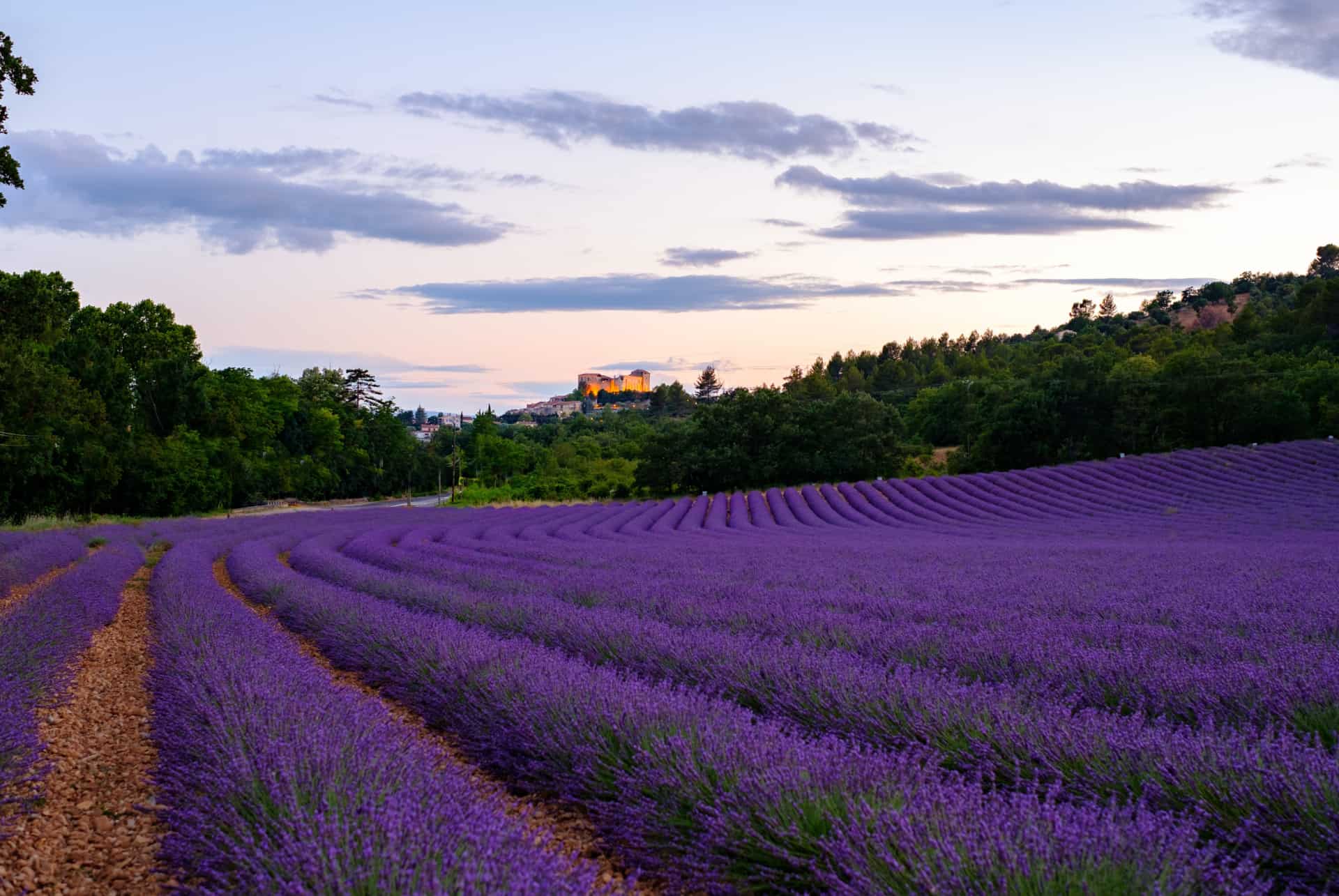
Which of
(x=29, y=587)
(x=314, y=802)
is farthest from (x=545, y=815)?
(x=29, y=587)

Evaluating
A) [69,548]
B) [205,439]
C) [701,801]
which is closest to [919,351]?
[205,439]

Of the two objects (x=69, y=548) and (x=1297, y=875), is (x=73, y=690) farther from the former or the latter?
(x=69, y=548)

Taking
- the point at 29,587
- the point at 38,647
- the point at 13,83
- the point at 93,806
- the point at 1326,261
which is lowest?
the point at 29,587

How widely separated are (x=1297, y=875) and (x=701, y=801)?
1488 millimetres

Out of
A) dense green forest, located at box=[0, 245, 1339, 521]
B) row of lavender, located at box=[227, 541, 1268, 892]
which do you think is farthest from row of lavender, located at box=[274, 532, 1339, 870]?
dense green forest, located at box=[0, 245, 1339, 521]

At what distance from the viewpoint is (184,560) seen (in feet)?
38.6

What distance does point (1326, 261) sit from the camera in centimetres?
11581

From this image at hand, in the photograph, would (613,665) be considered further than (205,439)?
No

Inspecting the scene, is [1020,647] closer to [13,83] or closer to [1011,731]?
[1011,731]

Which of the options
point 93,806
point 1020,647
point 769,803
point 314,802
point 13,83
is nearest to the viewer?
point 769,803

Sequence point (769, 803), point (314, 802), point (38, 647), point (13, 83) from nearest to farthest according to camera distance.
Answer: point (769, 803)
point (314, 802)
point (38, 647)
point (13, 83)

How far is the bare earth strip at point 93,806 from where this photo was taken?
2809 millimetres

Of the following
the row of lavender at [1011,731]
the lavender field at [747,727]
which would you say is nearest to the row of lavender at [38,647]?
the lavender field at [747,727]

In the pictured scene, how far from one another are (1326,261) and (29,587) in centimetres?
14339
